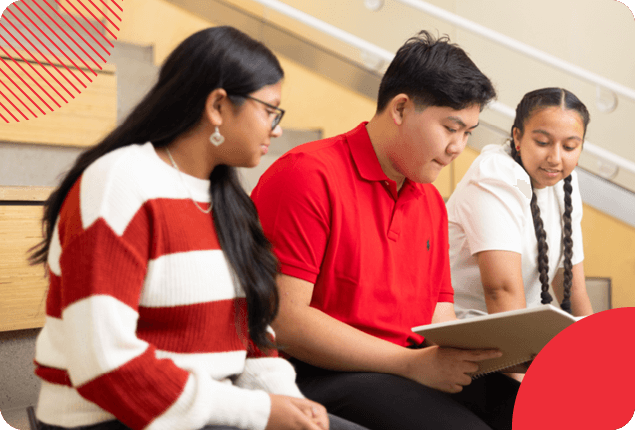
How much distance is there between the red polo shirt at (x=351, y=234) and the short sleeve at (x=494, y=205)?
10.9 inches

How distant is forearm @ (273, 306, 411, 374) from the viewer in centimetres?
106

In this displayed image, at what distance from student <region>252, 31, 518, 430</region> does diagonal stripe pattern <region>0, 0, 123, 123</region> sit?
0.91 metres

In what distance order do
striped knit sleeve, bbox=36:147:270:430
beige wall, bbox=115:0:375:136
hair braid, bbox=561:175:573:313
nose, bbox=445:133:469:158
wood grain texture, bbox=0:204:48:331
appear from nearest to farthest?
1. striped knit sleeve, bbox=36:147:270:430
2. nose, bbox=445:133:469:158
3. wood grain texture, bbox=0:204:48:331
4. hair braid, bbox=561:175:573:313
5. beige wall, bbox=115:0:375:136

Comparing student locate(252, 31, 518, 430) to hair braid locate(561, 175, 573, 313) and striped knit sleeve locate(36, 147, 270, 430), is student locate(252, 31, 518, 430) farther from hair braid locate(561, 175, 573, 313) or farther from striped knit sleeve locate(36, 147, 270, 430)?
hair braid locate(561, 175, 573, 313)

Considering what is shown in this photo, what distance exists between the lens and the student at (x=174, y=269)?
2.37ft

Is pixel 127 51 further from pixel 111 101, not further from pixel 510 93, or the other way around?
pixel 510 93

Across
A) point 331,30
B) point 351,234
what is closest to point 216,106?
point 351,234

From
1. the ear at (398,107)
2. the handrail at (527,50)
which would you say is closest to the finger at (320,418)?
the ear at (398,107)

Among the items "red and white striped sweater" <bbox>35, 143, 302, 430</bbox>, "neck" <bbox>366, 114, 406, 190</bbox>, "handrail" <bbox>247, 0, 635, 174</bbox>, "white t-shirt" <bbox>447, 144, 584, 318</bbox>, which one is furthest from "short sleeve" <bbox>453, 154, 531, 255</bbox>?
"handrail" <bbox>247, 0, 635, 174</bbox>

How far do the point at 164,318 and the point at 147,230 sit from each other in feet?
0.42

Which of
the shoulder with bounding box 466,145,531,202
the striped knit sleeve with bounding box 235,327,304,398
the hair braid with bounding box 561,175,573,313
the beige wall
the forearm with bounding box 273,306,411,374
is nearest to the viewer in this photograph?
the striped knit sleeve with bounding box 235,327,304,398

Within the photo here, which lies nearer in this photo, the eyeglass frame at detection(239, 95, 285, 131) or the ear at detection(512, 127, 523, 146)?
the eyeglass frame at detection(239, 95, 285, 131)

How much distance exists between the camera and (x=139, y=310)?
794 mm

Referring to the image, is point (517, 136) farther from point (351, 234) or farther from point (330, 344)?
point (330, 344)
